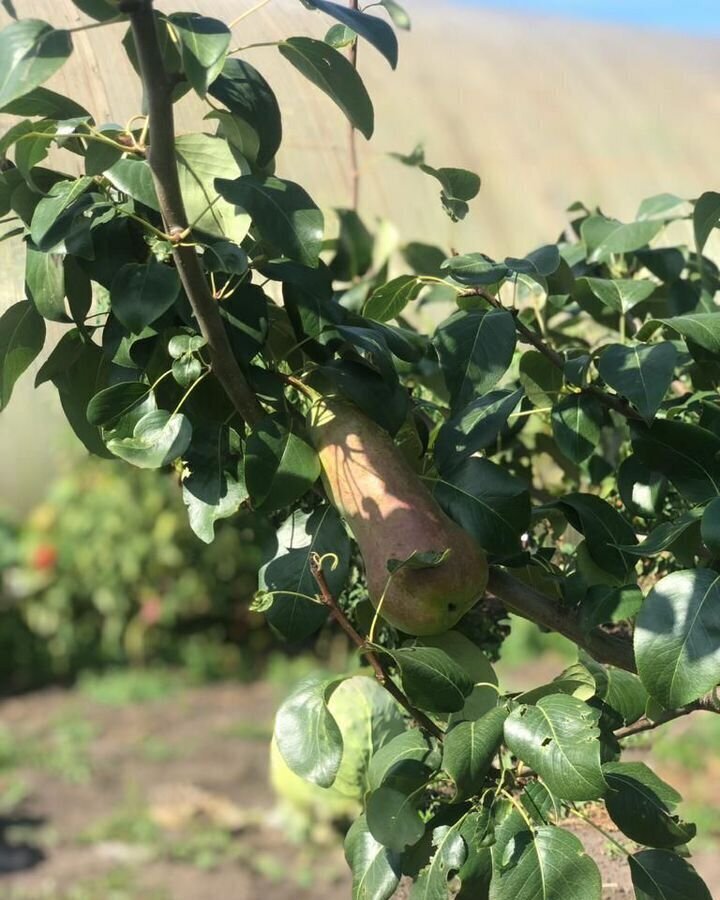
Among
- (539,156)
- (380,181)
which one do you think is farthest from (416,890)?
(539,156)

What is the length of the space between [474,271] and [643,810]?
1.07 ft

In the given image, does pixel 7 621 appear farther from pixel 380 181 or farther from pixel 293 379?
pixel 293 379

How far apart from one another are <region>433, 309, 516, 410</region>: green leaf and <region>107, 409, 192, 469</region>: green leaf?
18cm

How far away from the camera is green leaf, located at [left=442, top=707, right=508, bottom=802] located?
0.55m

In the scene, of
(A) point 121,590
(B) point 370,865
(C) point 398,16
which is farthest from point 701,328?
(A) point 121,590

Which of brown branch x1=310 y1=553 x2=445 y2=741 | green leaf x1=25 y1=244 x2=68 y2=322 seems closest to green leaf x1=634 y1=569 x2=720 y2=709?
brown branch x1=310 y1=553 x2=445 y2=741

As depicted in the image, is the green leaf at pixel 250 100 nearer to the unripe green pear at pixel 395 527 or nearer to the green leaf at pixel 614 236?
the unripe green pear at pixel 395 527

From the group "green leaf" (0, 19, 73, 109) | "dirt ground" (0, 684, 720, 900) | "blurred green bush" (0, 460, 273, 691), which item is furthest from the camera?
"blurred green bush" (0, 460, 273, 691)

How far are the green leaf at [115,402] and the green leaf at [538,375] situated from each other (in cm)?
30

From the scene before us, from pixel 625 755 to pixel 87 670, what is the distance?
103 inches

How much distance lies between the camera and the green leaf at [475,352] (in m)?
0.68

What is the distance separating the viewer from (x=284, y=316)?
0.72 metres

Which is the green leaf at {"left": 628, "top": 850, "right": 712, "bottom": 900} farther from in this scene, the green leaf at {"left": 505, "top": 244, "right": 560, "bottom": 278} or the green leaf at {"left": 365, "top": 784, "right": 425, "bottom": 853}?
the green leaf at {"left": 505, "top": 244, "right": 560, "bottom": 278}

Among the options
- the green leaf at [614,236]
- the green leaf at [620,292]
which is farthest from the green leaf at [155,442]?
the green leaf at [614,236]
